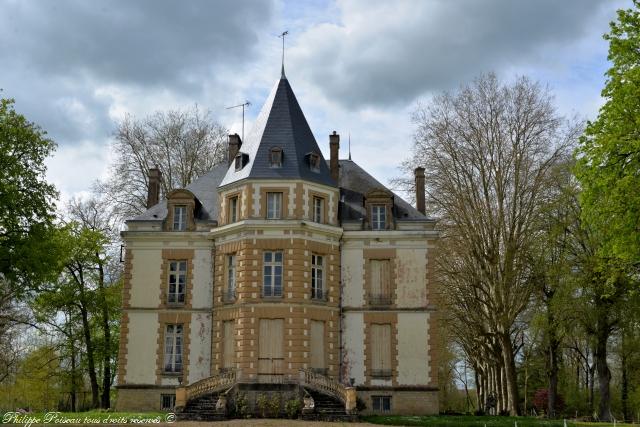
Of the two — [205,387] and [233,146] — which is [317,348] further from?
[233,146]

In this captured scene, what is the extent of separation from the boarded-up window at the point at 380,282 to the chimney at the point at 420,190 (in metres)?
3.32

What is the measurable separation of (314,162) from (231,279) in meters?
5.98

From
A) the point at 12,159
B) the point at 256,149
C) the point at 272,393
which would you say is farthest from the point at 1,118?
the point at 272,393

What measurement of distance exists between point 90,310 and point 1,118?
13292 millimetres

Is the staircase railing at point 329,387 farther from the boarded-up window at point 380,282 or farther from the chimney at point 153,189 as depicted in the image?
the chimney at point 153,189

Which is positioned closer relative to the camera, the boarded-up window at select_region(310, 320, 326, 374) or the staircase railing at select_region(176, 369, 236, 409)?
the staircase railing at select_region(176, 369, 236, 409)

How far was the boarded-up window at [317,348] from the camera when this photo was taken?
94.5 ft

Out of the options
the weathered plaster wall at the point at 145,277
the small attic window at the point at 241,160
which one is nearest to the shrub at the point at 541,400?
the small attic window at the point at 241,160

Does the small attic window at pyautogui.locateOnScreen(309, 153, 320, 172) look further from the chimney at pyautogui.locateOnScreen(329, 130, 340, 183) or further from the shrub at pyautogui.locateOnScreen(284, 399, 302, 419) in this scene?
the shrub at pyautogui.locateOnScreen(284, 399, 302, 419)

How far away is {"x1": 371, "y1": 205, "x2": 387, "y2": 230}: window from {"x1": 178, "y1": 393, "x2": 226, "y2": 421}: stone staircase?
380 inches

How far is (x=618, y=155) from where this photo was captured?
835 inches

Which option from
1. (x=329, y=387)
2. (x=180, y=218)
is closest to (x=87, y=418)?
(x=329, y=387)

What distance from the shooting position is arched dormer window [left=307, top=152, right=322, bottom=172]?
30.7 meters

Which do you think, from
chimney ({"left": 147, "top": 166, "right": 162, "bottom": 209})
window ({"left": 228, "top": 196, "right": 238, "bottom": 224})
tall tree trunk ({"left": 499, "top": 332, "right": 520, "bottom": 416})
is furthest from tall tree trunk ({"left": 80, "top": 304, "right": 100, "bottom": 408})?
tall tree trunk ({"left": 499, "top": 332, "right": 520, "bottom": 416})
